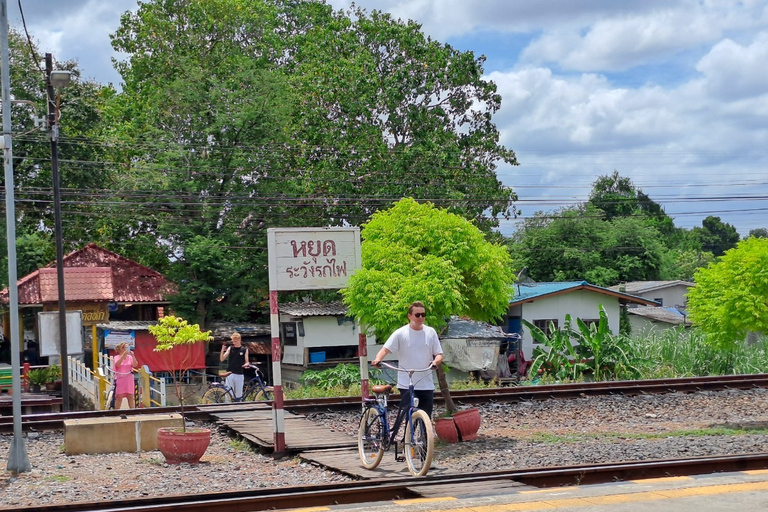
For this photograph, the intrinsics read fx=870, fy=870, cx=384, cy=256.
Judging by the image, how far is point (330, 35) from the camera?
1533 inches

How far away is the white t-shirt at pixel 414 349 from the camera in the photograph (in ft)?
31.8

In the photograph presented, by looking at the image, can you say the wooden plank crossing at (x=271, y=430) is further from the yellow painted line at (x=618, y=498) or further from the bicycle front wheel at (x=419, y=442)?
the yellow painted line at (x=618, y=498)

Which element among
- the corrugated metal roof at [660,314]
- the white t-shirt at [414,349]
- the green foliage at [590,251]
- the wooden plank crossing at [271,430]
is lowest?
the wooden plank crossing at [271,430]

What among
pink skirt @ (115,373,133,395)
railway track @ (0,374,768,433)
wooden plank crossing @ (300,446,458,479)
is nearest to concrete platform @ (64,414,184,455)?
railway track @ (0,374,768,433)

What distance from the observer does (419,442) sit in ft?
31.0

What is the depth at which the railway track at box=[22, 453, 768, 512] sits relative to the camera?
26.6 ft

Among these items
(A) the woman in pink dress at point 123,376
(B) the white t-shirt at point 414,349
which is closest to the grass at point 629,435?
(B) the white t-shirt at point 414,349

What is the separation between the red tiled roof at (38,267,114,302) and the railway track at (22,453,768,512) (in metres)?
23.2

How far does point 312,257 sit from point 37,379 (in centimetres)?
1799

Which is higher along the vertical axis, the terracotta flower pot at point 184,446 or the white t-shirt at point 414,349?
the white t-shirt at point 414,349

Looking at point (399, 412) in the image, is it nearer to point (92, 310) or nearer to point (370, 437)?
point (370, 437)

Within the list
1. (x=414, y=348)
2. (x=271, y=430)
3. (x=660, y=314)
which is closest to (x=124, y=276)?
(x=271, y=430)

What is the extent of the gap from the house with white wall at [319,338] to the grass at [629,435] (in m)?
19.8

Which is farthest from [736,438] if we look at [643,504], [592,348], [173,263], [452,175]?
[173,263]
